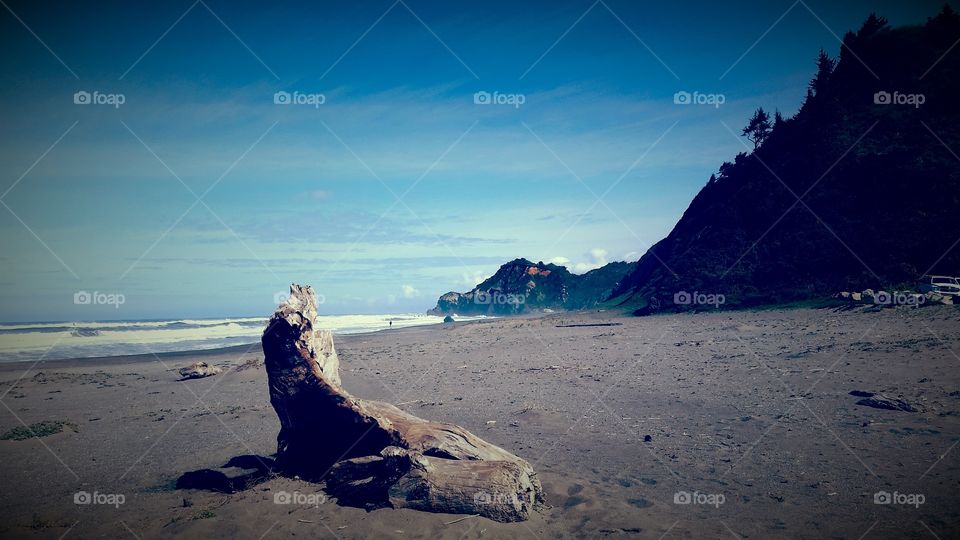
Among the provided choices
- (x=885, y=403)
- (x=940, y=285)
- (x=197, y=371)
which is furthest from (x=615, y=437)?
(x=940, y=285)

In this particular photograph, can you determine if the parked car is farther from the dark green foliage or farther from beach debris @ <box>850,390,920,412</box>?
beach debris @ <box>850,390,920,412</box>

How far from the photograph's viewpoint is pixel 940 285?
2392 cm

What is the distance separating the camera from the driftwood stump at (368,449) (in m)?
7.08

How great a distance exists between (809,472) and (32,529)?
13.4 meters

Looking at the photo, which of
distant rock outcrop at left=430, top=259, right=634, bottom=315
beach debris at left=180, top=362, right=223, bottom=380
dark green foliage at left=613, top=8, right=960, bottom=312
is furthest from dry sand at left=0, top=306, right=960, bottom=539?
distant rock outcrop at left=430, top=259, right=634, bottom=315

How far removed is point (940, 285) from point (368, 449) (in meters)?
31.4

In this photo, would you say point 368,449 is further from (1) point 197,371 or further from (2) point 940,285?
(2) point 940,285

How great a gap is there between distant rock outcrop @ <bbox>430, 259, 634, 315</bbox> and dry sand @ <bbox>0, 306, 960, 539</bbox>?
57352 mm

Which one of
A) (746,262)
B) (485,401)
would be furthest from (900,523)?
(746,262)

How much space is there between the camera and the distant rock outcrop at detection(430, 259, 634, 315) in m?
80.4

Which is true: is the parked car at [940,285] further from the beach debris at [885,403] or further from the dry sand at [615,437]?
the beach debris at [885,403]

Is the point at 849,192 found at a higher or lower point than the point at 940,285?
higher

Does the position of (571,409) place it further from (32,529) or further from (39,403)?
(39,403)

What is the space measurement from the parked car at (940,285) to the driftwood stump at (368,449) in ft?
91.6
